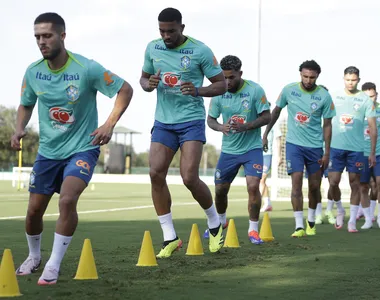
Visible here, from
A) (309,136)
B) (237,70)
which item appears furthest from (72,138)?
(309,136)

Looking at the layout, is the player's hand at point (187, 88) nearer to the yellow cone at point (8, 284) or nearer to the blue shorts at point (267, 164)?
the yellow cone at point (8, 284)

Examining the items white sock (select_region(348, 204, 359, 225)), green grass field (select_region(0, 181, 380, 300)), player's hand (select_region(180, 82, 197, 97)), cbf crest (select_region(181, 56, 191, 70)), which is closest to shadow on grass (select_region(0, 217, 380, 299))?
green grass field (select_region(0, 181, 380, 300))

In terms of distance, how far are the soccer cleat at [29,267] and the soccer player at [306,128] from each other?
527 cm

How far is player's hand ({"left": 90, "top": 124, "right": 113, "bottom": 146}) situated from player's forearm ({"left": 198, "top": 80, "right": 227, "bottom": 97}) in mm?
2133

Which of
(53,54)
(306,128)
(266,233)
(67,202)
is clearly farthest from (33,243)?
(306,128)

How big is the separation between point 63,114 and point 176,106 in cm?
Result: 208

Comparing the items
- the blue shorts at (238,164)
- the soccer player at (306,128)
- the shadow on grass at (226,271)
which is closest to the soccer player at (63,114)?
the shadow on grass at (226,271)

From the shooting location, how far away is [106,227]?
13656 millimetres

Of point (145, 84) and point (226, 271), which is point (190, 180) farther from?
point (226, 271)

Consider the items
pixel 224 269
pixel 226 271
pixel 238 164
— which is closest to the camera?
pixel 226 271

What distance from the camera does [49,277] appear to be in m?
6.66

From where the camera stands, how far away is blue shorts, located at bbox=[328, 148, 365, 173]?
1377 centimetres

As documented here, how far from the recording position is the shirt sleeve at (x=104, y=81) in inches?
279

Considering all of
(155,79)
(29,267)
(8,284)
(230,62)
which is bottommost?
(29,267)
